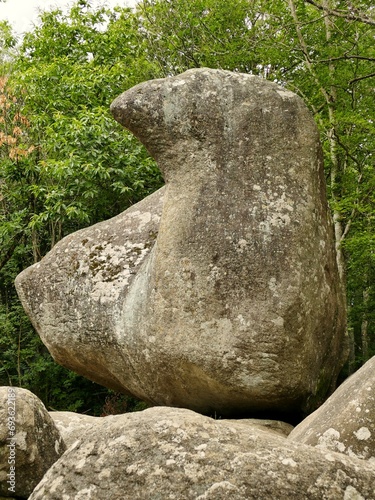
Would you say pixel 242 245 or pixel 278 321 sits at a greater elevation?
pixel 242 245

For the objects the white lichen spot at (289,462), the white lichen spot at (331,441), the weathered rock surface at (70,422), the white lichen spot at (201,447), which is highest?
the white lichen spot at (201,447)

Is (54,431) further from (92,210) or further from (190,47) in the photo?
(190,47)

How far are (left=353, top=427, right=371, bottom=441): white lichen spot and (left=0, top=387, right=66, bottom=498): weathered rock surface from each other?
2.06 m

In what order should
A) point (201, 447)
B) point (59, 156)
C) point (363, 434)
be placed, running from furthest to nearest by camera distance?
point (59, 156) → point (363, 434) → point (201, 447)

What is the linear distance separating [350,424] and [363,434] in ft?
0.35

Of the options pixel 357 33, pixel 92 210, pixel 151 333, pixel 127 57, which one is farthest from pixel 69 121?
pixel 151 333

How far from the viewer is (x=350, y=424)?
4371mm

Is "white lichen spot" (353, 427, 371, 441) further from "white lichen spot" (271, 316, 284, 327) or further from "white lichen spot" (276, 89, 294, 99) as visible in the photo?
"white lichen spot" (276, 89, 294, 99)

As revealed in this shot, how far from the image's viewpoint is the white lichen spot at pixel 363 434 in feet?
14.1

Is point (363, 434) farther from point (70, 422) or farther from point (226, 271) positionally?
point (70, 422)

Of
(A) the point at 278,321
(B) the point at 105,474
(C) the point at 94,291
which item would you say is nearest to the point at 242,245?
(A) the point at 278,321

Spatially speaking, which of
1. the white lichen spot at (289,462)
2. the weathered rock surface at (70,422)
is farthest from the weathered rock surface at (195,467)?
the weathered rock surface at (70,422)

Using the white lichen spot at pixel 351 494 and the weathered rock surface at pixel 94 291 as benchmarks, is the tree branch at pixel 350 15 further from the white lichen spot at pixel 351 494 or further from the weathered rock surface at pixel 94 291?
the white lichen spot at pixel 351 494

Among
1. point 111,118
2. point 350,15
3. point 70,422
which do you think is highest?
point 350,15
